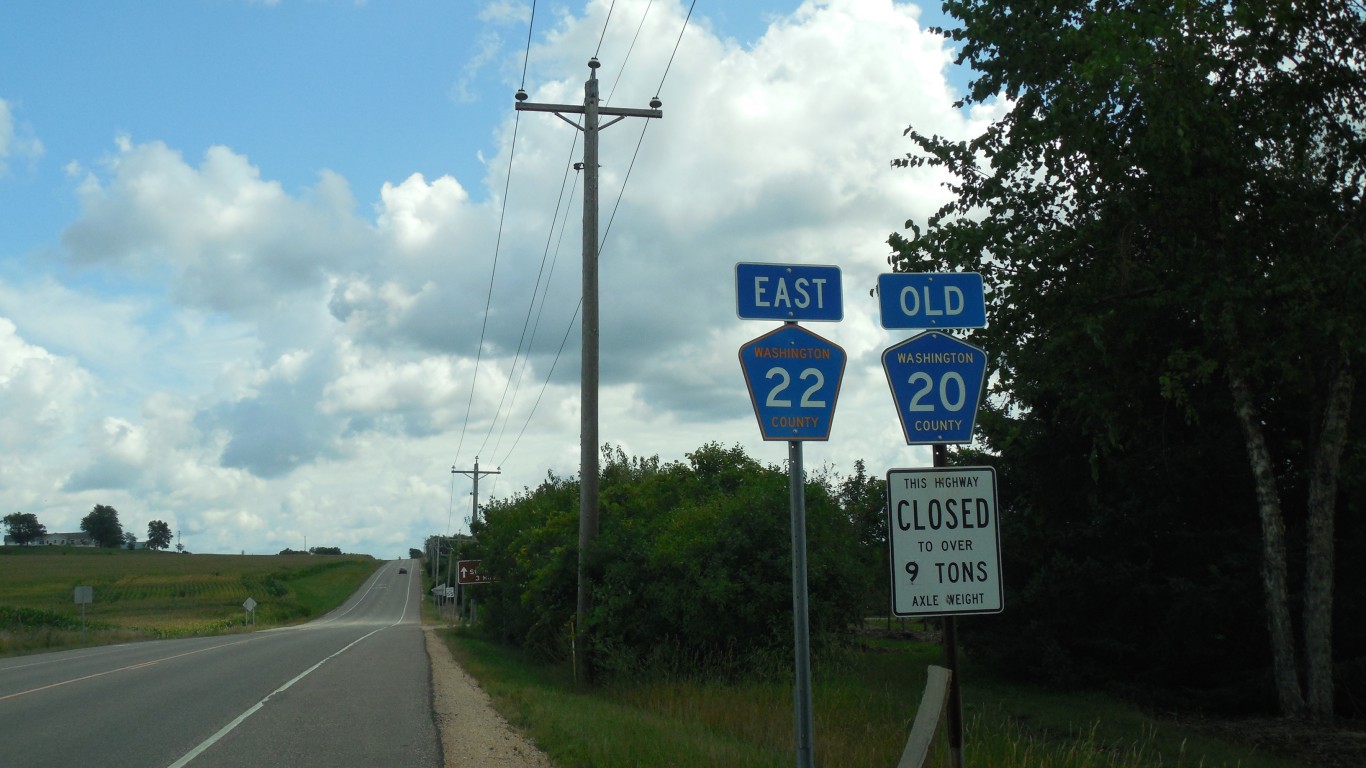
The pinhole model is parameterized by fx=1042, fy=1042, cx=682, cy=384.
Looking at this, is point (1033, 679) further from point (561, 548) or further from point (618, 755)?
point (618, 755)

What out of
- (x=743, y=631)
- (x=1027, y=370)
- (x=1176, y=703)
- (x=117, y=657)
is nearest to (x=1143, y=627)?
(x=1176, y=703)

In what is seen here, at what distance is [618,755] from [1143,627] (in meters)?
18.8

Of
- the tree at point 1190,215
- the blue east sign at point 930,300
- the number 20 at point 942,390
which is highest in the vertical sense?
the tree at point 1190,215

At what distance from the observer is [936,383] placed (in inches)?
242

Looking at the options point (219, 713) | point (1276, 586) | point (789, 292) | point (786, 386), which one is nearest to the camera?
point (786, 386)

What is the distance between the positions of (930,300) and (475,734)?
8457 millimetres

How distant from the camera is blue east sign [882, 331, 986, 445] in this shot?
6117mm

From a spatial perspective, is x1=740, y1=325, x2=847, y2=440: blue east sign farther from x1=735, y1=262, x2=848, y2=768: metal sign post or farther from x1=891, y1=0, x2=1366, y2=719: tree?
x1=891, y1=0, x2=1366, y2=719: tree

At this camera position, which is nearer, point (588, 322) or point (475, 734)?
point (475, 734)

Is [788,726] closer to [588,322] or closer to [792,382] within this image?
[792,382]

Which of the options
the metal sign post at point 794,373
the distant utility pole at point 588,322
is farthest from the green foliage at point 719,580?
the metal sign post at point 794,373

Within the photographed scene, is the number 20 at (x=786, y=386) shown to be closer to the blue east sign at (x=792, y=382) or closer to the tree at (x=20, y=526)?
the blue east sign at (x=792, y=382)

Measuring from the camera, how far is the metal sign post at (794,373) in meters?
5.90

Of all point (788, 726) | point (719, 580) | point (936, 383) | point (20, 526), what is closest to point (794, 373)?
point (936, 383)
